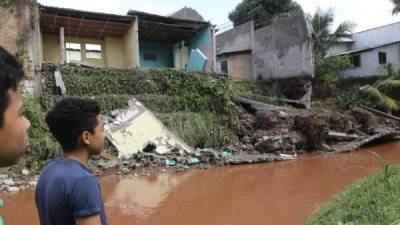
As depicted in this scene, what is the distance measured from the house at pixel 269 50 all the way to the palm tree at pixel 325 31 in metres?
3.08

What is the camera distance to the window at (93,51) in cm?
2117

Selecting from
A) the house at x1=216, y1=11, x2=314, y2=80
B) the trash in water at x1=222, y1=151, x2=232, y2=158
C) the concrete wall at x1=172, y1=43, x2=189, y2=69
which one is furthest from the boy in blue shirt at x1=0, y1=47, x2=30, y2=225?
the house at x1=216, y1=11, x2=314, y2=80

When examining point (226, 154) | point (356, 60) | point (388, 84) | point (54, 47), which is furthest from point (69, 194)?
point (356, 60)

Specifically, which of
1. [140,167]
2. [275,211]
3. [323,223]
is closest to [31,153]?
[140,167]

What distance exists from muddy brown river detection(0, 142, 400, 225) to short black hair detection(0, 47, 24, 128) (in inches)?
223

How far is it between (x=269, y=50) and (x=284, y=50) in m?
1.36

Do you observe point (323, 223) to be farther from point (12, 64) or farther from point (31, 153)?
point (31, 153)

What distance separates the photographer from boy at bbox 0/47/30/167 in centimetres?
121

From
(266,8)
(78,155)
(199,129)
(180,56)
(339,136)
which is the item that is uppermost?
(266,8)

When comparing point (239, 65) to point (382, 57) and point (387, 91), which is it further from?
point (382, 57)

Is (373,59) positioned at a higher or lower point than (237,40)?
lower

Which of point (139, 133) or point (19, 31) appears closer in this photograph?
point (139, 133)

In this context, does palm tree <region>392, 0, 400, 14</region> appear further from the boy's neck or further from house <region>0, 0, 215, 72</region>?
the boy's neck

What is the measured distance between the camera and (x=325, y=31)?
2778 centimetres
